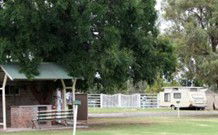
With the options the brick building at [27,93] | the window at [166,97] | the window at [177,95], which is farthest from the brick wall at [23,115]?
the window at [166,97]

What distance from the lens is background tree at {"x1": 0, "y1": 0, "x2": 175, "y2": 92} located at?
26.7m

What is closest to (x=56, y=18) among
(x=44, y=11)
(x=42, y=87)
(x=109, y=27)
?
(x=44, y=11)

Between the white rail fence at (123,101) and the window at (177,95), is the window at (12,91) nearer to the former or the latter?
the window at (177,95)

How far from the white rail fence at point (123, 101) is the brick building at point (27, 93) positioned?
28.5 metres

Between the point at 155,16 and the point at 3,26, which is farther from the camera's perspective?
the point at 155,16

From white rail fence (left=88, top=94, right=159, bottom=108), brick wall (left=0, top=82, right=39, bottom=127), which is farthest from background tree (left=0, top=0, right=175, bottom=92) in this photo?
white rail fence (left=88, top=94, right=159, bottom=108)

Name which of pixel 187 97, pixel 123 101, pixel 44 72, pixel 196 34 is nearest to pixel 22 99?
pixel 44 72

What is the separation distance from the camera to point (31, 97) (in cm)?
3181

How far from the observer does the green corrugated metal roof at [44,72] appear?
2680 centimetres

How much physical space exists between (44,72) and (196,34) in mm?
16210

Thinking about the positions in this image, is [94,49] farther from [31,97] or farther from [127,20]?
[31,97]

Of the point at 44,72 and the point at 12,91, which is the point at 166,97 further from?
the point at 44,72

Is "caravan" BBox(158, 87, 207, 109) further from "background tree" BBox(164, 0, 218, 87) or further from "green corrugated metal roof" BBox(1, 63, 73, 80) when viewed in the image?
"green corrugated metal roof" BBox(1, 63, 73, 80)

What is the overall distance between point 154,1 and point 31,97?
8744mm
